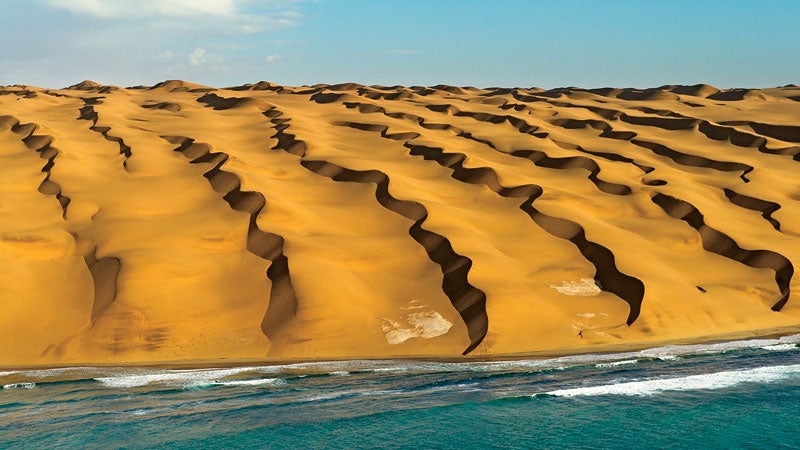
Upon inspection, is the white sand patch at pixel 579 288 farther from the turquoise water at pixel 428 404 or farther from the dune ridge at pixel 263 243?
the dune ridge at pixel 263 243

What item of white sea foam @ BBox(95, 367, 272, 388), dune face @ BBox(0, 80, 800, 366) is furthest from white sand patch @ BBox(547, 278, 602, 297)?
white sea foam @ BBox(95, 367, 272, 388)

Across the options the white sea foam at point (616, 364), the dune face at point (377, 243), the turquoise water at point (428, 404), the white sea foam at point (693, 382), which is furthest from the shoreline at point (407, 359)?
the white sea foam at point (693, 382)

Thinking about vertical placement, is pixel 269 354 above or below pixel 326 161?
below

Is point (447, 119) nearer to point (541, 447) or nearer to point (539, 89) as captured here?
point (539, 89)

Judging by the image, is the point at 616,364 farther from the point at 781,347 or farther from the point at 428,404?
the point at 428,404

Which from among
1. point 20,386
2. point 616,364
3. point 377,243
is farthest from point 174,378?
point 377,243

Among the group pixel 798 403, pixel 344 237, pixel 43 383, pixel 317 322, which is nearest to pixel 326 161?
pixel 344 237
